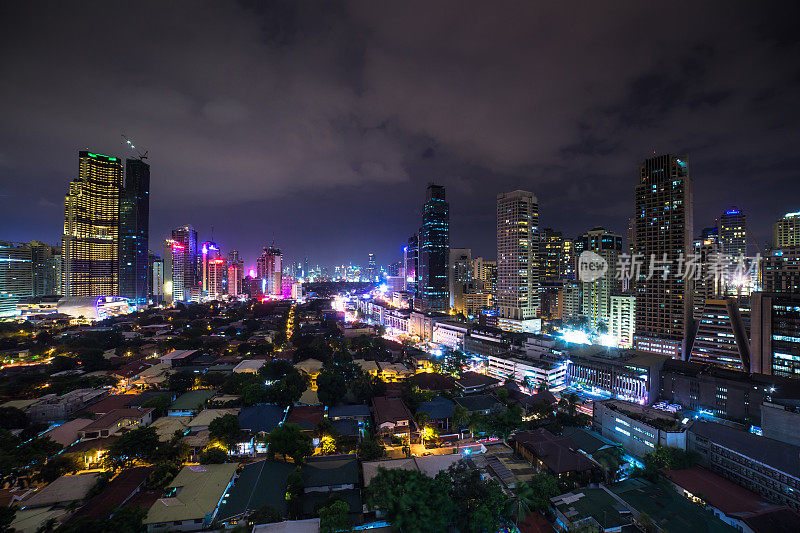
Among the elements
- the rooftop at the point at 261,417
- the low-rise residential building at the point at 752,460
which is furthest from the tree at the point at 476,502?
the low-rise residential building at the point at 752,460

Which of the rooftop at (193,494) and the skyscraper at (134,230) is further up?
the skyscraper at (134,230)

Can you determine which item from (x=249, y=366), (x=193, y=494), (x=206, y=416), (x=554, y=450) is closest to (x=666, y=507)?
(x=554, y=450)

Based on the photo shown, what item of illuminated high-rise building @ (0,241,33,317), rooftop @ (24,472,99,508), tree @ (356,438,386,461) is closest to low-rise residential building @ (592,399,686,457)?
tree @ (356,438,386,461)

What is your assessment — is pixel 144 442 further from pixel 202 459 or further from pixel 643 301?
pixel 643 301

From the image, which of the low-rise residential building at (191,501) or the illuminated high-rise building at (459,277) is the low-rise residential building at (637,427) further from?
the illuminated high-rise building at (459,277)

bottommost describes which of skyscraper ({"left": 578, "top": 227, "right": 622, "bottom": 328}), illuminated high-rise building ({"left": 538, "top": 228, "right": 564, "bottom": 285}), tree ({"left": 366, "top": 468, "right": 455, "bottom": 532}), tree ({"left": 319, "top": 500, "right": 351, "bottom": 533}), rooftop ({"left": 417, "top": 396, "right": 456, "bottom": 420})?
rooftop ({"left": 417, "top": 396, "right": 456, "bottom": 420})

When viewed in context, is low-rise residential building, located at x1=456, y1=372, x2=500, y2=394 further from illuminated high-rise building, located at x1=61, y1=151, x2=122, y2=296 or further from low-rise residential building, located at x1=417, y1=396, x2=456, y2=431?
illuminated high-rise building, located at x1=61, y1=151, x2=122, y2=296

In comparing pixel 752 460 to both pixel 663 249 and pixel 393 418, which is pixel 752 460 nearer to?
pixel 393 418
